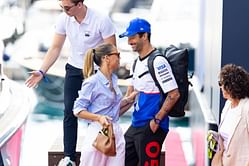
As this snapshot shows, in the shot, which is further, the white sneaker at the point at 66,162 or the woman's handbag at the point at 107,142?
the white sneaker at the point at 66,162

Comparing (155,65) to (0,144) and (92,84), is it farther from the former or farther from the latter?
(0,144)

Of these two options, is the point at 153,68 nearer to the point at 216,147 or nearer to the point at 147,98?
the point at 147,98

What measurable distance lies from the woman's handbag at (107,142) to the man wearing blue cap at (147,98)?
0.36 metres

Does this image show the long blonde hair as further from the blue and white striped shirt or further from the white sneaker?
the white sneaker

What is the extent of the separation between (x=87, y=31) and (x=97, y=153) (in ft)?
3.14

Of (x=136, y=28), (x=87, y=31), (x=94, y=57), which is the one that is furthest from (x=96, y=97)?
(x=87, y=31)

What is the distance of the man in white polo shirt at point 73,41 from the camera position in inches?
169

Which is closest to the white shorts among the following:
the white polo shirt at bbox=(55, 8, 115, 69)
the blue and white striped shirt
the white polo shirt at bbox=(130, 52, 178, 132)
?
the blue and white striped shirt

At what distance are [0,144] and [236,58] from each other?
167 cm

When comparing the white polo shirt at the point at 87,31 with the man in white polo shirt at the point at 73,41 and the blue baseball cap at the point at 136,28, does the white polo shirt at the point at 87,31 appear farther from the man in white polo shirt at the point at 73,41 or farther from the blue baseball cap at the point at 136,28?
the blue baseball cap at the point at 136,28

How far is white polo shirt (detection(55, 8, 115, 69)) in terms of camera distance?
4309mm

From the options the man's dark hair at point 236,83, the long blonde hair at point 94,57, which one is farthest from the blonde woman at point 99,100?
the man's dark hair at point 236,83

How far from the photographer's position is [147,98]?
3975 millimetres

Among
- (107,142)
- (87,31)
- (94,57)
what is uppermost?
(87,31)
